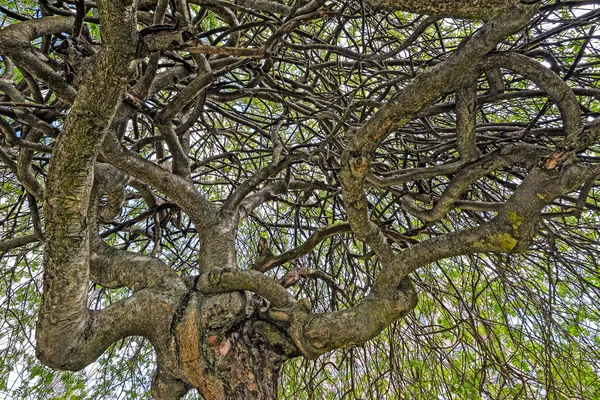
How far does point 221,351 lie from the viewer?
1.82 meters

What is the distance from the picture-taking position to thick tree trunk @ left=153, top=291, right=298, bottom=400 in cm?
177

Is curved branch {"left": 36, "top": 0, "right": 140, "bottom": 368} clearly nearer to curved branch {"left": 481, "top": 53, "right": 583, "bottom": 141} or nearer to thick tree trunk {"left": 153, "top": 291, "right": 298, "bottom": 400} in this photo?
thick tree trunk {"left": 153, "top": 291, "right": 298, "bottom": 400}

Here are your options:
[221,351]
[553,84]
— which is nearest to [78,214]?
[221,351]

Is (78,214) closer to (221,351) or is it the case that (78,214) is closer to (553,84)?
(221,351)

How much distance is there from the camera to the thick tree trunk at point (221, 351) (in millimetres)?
1771

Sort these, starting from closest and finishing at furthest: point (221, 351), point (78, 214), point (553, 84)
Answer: point (553, 84)
point (78, 214)
point (221, 351)

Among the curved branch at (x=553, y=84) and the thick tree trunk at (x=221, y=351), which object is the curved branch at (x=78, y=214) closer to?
the thick tree trunk at (x=221, y=351)

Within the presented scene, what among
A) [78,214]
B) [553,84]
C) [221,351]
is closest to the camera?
[553,84]

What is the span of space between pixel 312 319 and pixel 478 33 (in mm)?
1398

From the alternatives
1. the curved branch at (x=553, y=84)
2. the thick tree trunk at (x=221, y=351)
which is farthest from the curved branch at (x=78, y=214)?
the curved branch at (x=553, y=84)

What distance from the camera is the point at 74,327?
68.8 inches

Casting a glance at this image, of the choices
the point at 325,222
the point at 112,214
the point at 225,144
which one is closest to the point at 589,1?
the point at 325,222

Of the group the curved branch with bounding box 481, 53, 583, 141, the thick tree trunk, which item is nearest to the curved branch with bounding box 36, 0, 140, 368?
the thick tree trunk

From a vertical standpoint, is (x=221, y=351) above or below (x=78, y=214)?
below
